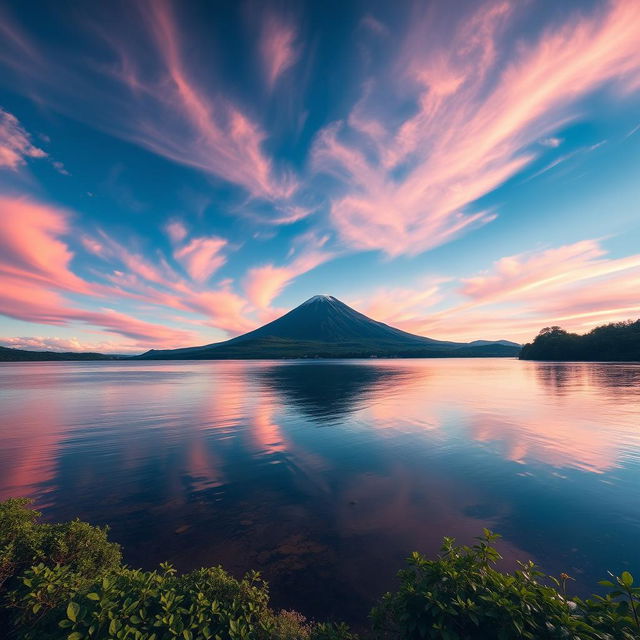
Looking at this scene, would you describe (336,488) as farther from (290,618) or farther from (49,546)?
(49,546)

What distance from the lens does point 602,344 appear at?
172 m

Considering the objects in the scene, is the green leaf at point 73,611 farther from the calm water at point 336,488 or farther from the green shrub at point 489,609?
the calm water at point 336,488

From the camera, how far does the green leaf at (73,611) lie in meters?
4.82

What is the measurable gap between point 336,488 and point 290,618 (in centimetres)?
941

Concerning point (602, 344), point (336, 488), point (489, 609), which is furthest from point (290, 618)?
point (602, 344)

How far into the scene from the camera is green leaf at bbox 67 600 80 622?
482 centimetres

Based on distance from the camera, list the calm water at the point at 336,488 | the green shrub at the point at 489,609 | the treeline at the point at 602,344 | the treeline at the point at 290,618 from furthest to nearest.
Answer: the treeline at the point at 602,344
the calm water at the point at 336,488
the treeline at the point at 290,618
the green shrub at the point at 489,609

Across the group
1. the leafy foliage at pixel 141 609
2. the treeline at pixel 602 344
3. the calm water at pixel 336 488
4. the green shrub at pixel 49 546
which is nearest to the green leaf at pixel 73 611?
the leafy foliage at pixel 141 609

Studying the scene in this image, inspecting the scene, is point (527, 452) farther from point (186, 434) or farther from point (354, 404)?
point (186, 434)

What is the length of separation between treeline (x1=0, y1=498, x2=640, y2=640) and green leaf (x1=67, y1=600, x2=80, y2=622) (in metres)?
0.02

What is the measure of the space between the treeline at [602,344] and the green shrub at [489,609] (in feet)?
715

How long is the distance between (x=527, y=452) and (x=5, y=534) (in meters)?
26.2

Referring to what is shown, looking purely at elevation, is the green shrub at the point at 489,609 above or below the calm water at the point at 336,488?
above

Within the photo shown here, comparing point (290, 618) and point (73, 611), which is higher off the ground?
point (73, 611)
